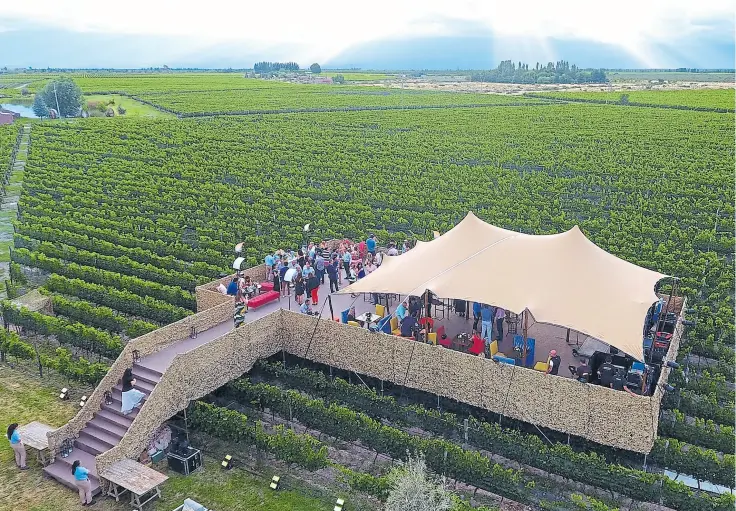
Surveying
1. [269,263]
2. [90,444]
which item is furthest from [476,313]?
[90,444]

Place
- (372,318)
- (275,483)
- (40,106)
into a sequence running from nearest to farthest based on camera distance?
1. (275,483)
2. (372,318)
3. (40,106)

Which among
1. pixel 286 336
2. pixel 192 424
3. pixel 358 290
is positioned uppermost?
pixel 358 290

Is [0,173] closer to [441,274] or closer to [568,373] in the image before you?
[441,274]

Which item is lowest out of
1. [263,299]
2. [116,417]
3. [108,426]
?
[108,426]

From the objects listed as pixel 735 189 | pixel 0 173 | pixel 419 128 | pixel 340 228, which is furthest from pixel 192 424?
pixel 419 128

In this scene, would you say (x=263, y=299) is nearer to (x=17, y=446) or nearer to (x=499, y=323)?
(x=499, y=323)

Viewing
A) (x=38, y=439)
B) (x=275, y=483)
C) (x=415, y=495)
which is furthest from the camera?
(x=38, y=439)

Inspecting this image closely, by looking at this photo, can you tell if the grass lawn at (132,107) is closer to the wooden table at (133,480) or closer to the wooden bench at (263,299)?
the wooden bench at (263,299)
